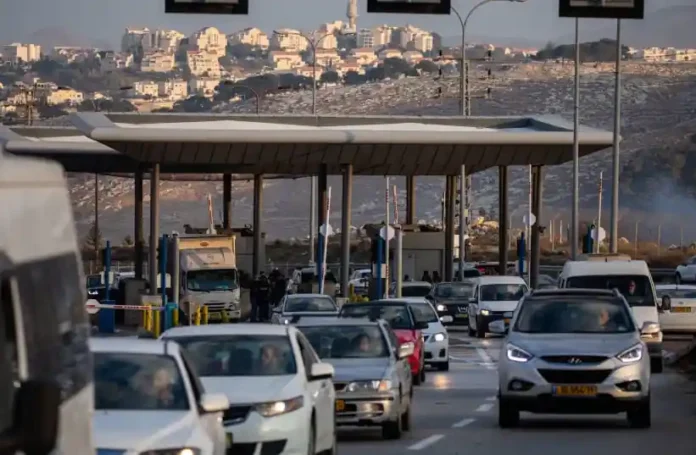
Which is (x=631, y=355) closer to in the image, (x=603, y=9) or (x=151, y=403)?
(x=603, y=9)

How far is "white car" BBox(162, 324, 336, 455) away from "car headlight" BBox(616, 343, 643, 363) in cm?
591

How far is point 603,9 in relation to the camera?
2127 cm

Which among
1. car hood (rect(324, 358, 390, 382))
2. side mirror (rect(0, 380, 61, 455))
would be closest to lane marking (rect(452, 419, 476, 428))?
car hood (rect(324, 358, 390, 382))

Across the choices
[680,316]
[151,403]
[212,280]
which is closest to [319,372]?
[151,403]

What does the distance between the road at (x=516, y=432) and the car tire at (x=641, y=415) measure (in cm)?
18

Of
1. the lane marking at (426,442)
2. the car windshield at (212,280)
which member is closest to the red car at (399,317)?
the lane marking at (426,442)

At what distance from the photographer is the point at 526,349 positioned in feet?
75.6

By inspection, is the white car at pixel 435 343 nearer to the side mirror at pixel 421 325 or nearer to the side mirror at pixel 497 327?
the side mirror at pixel 421 325

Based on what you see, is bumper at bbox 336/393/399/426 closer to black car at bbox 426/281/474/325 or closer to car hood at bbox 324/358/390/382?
car hood at bbox 324/358/390/382

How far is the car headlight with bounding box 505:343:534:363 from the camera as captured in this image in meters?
22.9

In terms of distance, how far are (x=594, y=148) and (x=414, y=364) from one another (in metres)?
30.8

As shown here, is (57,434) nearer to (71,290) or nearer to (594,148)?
(71,290)

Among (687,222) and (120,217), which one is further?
(120,217)

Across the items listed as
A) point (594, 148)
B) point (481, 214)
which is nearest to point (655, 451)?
point (594, 148)
